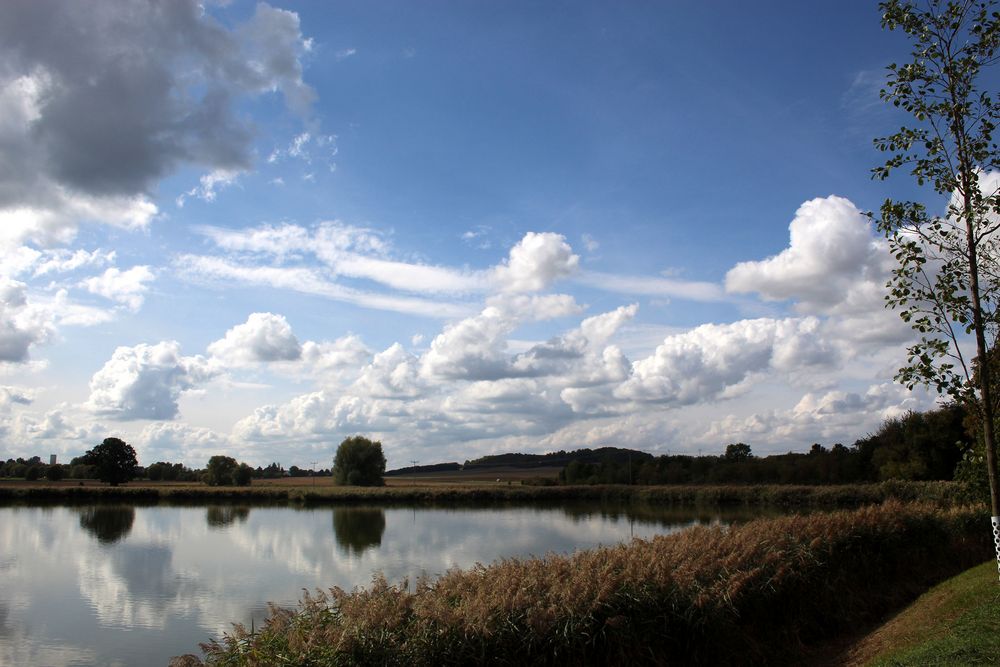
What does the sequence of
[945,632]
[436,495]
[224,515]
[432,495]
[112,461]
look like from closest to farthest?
[945,632] < [224,515] < [436,495] < [432,495] < [112,461]

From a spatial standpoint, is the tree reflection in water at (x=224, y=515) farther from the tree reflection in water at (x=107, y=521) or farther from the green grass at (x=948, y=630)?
the green grass at (x=948, y=630)

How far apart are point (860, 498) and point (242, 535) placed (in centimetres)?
3790

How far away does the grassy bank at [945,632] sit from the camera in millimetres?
6891

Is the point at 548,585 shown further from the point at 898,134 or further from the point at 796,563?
the point at 898,134

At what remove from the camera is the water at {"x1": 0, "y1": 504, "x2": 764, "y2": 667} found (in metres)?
12.9

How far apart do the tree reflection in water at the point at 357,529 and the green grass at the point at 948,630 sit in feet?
61.6

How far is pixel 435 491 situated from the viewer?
6575cm

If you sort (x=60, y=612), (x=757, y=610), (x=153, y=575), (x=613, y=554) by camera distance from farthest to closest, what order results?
1. (x=153, y=575)
2. (x=60, y=612)
3. (x=613, y=554)
4. (x=757, y=610)

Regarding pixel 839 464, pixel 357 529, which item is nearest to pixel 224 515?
pixel 357 529

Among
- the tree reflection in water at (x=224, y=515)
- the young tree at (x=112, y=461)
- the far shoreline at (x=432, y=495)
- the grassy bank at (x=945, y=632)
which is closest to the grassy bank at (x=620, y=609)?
the grassy bank at (x=945, y=632)

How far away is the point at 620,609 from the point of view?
7.85 meters

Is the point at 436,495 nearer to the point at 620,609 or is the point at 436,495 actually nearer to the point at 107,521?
the point at 107,521

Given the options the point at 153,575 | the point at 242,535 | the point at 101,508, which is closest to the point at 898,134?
the point at 153,575

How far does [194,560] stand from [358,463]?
6553 cm
